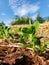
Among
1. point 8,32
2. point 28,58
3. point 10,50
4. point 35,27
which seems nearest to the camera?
point 28,58

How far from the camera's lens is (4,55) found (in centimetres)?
143

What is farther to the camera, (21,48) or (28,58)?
(21,48)

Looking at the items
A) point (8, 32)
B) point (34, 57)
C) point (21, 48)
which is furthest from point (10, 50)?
point (8, 32)

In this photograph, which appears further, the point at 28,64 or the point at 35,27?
the point at 35,27

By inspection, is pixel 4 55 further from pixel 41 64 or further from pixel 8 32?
pixel 8 32

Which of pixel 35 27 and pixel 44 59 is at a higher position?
pixel 35 27

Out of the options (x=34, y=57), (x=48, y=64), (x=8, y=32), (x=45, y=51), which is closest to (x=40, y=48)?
(x=45, y=51)

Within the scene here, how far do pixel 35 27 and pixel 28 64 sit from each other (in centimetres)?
42

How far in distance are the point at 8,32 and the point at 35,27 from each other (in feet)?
2.78

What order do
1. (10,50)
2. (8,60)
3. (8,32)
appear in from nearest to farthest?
(8,60) → (10,50) → (8,32)

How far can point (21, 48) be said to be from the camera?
1620mm

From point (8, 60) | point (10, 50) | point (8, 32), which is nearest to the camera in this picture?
point (8, 60)

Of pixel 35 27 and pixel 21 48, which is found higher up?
pixel 35 27

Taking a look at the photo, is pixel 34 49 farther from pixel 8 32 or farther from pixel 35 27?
pixel 8 32
